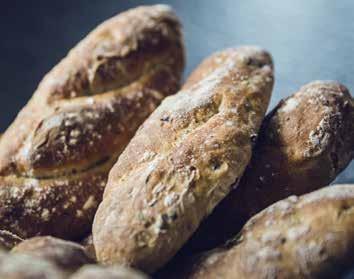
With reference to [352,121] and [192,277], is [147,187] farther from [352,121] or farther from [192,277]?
[352,121]

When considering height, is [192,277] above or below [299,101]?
below

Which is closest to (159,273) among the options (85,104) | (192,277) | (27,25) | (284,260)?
(192,277)

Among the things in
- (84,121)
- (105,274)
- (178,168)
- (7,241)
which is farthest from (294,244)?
(84,121)

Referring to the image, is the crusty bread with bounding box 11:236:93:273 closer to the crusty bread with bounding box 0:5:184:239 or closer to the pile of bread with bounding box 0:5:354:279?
the pile of bread with bounding box 0:5:354:279

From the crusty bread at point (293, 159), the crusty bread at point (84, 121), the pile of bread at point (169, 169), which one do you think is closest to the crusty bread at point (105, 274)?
the pile of bread at point (169, 169)

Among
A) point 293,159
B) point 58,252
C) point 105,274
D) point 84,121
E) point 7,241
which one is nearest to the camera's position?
point 105,274

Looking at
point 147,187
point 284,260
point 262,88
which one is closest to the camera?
point 284,260

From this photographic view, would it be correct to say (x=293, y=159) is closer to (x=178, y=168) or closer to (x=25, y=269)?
(x=178, y=168)

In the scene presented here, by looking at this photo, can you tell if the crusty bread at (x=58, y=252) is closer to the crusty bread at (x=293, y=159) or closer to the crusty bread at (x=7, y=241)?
the crusty bread at (x=7, y=241)
